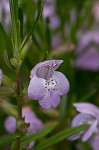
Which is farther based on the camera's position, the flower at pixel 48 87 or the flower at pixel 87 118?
the flower at pixel 87 118

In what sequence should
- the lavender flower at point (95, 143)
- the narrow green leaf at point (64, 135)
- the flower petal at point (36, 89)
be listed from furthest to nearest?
the lavender flower at point (95, 143) < the narrow green leaf at point (64, 135) < the flower petal at point (36, 89)

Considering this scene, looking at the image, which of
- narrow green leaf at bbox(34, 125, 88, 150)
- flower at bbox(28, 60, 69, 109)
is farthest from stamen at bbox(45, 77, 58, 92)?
narrow green leaf at bbox(34, 125, 88, 150)

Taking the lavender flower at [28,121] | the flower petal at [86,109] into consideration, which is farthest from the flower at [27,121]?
the flower petal at [86,109]

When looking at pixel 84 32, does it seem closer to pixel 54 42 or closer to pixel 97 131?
pixel 54 42

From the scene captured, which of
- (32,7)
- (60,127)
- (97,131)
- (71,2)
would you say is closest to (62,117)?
(60,127)

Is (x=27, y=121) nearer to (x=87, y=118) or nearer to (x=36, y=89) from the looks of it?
(x=87, y=118)

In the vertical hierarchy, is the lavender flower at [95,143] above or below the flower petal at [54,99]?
below

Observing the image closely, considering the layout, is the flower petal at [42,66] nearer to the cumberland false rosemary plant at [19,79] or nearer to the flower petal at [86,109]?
the cumberland false rosemary plant at [19,79]

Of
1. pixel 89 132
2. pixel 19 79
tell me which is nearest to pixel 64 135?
pixel 89 132
